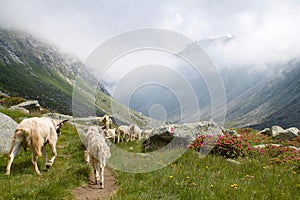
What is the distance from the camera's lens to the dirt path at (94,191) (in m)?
6.70

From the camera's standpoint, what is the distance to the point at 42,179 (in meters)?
7.41

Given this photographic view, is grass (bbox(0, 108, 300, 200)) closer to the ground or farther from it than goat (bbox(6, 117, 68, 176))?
closer to the ground

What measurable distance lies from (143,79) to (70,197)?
6.37 metres

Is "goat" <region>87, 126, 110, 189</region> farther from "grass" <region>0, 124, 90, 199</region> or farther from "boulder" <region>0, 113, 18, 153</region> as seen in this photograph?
"boulder" <region>0, 113, 18, 153</region>

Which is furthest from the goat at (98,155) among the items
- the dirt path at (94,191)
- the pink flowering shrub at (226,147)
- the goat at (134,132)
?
the goat at (134,132)

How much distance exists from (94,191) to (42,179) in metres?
1.68

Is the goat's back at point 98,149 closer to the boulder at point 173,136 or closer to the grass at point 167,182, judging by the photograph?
the grass at point 167,182

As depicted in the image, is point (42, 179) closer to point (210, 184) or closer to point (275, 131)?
Result: point (210, 184)

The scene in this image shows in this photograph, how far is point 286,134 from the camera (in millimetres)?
22812

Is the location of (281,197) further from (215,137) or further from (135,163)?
(215,137)

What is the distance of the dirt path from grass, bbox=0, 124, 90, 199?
0.21 metres

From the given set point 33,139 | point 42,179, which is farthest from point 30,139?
point 42,179

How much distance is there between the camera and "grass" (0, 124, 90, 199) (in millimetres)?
6037

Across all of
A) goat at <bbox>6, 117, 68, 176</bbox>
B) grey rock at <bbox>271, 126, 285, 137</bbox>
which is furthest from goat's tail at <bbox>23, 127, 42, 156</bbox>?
grey rock at <bbox>271, 126, 285, 137</bbox>
